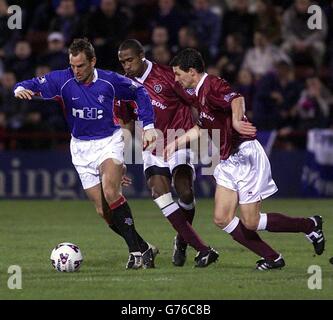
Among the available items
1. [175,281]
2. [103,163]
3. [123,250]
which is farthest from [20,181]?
[175,281]

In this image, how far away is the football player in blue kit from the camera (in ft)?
32.3

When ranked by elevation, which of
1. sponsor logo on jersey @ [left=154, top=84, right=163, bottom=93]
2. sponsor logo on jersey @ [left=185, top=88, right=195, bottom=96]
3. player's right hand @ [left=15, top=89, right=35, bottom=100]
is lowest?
player's right hand @ [left=15, top=89, right=35, bottom=100]

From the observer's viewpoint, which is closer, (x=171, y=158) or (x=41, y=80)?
(x=41, y=80)

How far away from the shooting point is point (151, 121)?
9.99m

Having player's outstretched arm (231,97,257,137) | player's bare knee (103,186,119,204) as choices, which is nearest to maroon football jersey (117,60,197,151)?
player's bare knee (103,186,119,204)

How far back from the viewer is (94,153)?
10109 millimetres

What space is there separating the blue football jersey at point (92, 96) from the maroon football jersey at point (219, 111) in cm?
54

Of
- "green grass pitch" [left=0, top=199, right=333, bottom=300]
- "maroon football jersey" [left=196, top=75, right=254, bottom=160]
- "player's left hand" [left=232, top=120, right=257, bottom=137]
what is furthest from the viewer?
"maroon football jersey" [left=196, top=75, right=254, bottom=160]

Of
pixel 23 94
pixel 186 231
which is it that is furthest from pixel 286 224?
pixel 23 94

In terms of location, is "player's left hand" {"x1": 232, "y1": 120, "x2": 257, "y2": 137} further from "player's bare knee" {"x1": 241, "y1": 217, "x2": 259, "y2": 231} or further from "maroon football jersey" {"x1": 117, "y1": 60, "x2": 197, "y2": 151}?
"maroon football jersey" {"x1": 117, "y1": 60, "x2": 197, "y2": 151}

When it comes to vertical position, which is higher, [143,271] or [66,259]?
[66,259]

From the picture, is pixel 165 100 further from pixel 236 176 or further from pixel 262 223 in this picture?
pixel 262 223

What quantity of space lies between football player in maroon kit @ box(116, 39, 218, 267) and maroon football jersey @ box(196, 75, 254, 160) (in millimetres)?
621

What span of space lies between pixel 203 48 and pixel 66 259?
9.70 metres
